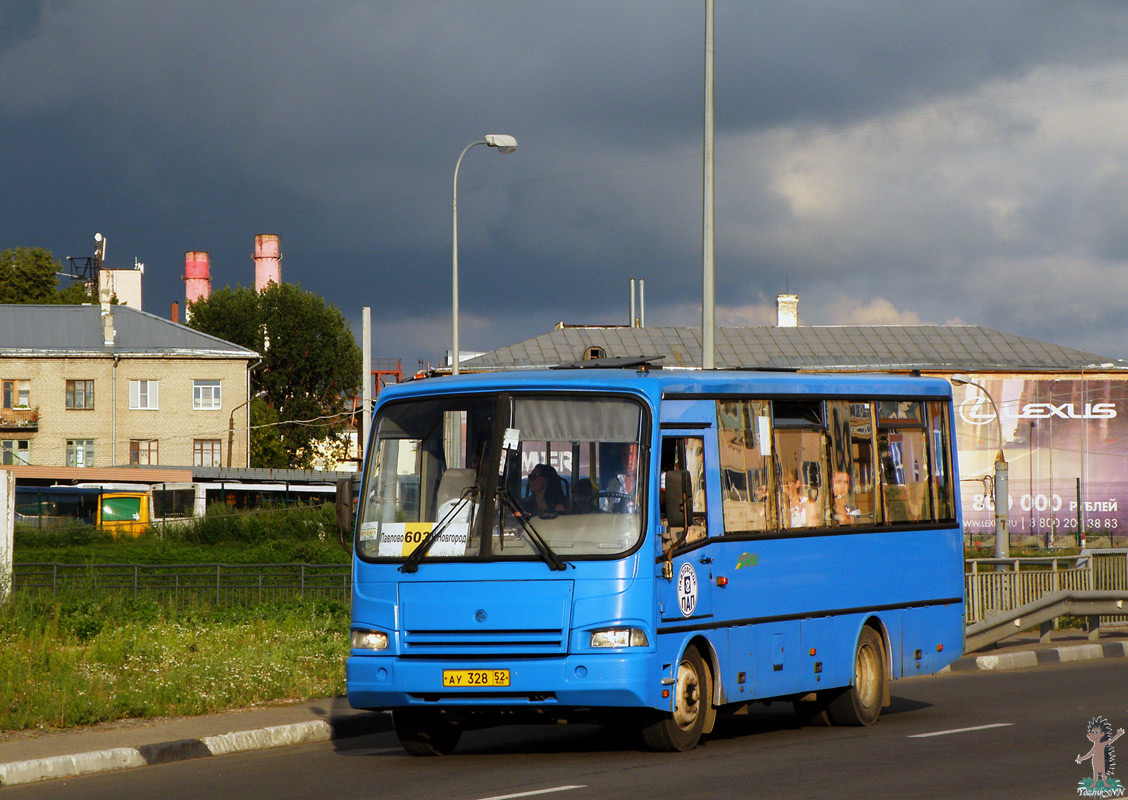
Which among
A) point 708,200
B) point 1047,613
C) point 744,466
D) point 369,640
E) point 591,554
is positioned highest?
point 708,200

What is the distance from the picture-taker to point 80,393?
75438 millimetres

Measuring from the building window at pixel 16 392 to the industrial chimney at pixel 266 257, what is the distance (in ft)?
70.3

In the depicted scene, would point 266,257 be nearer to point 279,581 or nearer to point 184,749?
point 279,581

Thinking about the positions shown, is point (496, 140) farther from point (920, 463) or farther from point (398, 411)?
point (398, 411)

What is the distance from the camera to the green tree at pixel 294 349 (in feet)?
287

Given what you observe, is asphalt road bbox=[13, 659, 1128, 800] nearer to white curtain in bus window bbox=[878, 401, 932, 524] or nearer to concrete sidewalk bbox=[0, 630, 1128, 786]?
concrete sidewalk bbox=[0, 630, 1128, 786]

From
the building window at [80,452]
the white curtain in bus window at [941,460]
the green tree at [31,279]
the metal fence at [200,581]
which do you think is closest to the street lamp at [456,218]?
the metal fence at [200,581]

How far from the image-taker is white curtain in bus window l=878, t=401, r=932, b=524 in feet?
45.3

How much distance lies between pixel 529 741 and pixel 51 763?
3843mm

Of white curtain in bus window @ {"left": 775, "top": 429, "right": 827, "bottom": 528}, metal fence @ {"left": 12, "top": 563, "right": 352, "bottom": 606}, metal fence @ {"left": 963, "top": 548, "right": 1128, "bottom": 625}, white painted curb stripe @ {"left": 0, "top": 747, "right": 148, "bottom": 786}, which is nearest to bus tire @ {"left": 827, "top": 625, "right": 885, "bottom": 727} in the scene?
white curtain in bus window @ {"left": 775, "top": 429, "right": 827, "bottom": 528}

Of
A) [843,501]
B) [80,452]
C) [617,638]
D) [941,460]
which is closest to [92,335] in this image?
[80,452]

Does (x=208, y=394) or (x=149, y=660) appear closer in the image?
(x=149, y=660)

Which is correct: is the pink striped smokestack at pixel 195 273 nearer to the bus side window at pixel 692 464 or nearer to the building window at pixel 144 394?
the building window at pixel 144 394

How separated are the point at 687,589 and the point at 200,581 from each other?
2146cm
